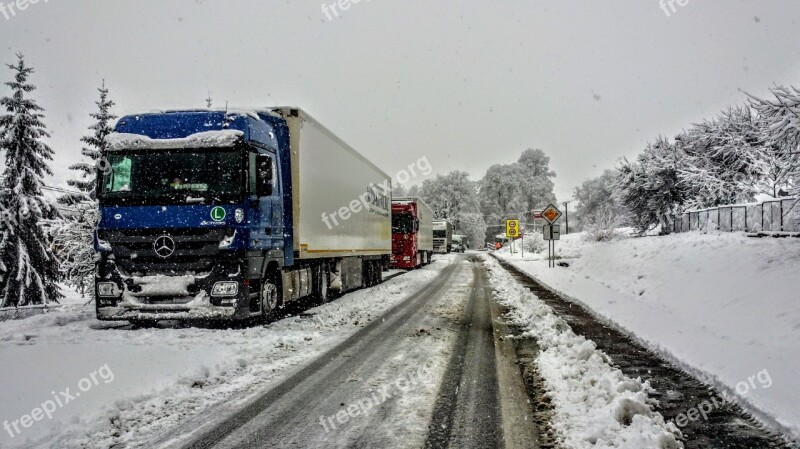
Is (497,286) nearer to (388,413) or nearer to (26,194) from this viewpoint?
(388,413)

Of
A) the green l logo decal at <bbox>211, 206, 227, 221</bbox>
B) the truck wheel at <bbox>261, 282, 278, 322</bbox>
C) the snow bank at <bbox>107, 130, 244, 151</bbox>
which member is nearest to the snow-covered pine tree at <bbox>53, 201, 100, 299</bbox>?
the snow bank at <bbox>107, 130, 244, 151</bbox>

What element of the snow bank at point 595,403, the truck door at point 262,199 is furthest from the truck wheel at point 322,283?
the snow bank at point 595,403

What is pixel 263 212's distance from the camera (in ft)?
29.8

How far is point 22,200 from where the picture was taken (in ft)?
80.7

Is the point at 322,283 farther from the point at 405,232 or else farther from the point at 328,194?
the point at 405,232

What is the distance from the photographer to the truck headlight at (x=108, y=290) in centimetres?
836

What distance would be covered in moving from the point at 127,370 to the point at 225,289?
2.59 metres

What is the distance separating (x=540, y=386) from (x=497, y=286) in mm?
12670

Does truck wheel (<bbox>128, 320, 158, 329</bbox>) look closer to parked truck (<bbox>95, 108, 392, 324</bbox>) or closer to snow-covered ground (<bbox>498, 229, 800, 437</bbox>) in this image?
parked truck (<bbox>95, 108, 392, 324</bbox>)

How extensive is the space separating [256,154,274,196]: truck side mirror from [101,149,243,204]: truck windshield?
0.36 m

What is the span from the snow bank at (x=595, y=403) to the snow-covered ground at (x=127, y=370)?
3.13 m

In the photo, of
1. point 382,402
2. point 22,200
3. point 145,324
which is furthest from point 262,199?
point 22,200

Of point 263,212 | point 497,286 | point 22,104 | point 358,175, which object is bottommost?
point 497,286

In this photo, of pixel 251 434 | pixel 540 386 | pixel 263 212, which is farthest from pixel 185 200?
pixel 540 386
